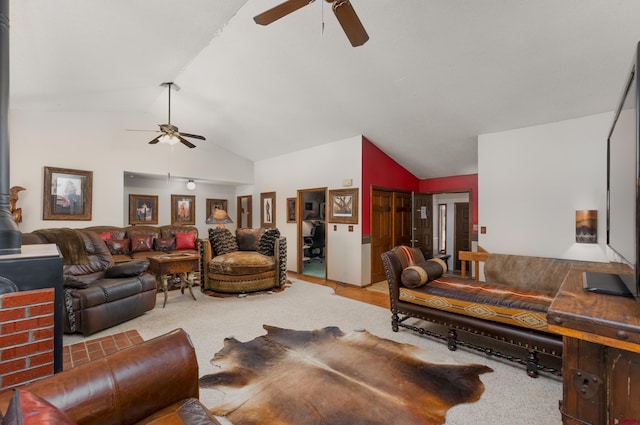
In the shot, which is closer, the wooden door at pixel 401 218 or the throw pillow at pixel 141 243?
the throw pillow at pixel 141 243

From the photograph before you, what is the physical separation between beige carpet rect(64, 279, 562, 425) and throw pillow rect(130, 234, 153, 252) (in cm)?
169

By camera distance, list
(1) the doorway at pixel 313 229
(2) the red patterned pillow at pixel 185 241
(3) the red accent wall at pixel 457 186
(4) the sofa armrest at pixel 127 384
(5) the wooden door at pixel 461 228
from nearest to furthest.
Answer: (4) the sofa armrest at pixel 127 384, (3) the red accent wall at pixel 457 186, (2) the red patterned pillow at pixel 185 241, (5) the wooden door at pixel 461 228, (1) the doorway at pixel 313 229

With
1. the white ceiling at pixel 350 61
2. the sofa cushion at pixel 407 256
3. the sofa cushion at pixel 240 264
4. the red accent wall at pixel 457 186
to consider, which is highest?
the white ceiling at pixel 350 61

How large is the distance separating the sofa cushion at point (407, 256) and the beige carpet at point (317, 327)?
0.78 meters

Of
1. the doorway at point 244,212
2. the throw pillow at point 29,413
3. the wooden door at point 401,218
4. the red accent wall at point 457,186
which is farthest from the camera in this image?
the doorway at point 244,212

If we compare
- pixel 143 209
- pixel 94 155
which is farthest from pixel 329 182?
pixel 143 209

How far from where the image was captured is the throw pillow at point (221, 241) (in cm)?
506

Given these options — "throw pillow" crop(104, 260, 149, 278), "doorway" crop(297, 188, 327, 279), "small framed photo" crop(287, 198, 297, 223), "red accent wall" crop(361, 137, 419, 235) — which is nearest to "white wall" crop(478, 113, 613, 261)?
"red accent wall" crop(361, 137, 419, 235)

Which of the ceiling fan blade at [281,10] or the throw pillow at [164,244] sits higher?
the ceiling fan blade at [281,10]

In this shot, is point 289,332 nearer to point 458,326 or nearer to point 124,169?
point 458,326

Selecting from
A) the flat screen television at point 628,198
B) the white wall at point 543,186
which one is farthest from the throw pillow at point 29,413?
the white wall at point 543,186

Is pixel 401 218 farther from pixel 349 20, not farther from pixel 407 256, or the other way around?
pixel 349 20

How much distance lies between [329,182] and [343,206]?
2.02 ft

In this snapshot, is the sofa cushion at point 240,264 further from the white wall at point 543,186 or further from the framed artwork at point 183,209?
the white wall at point 543,186
